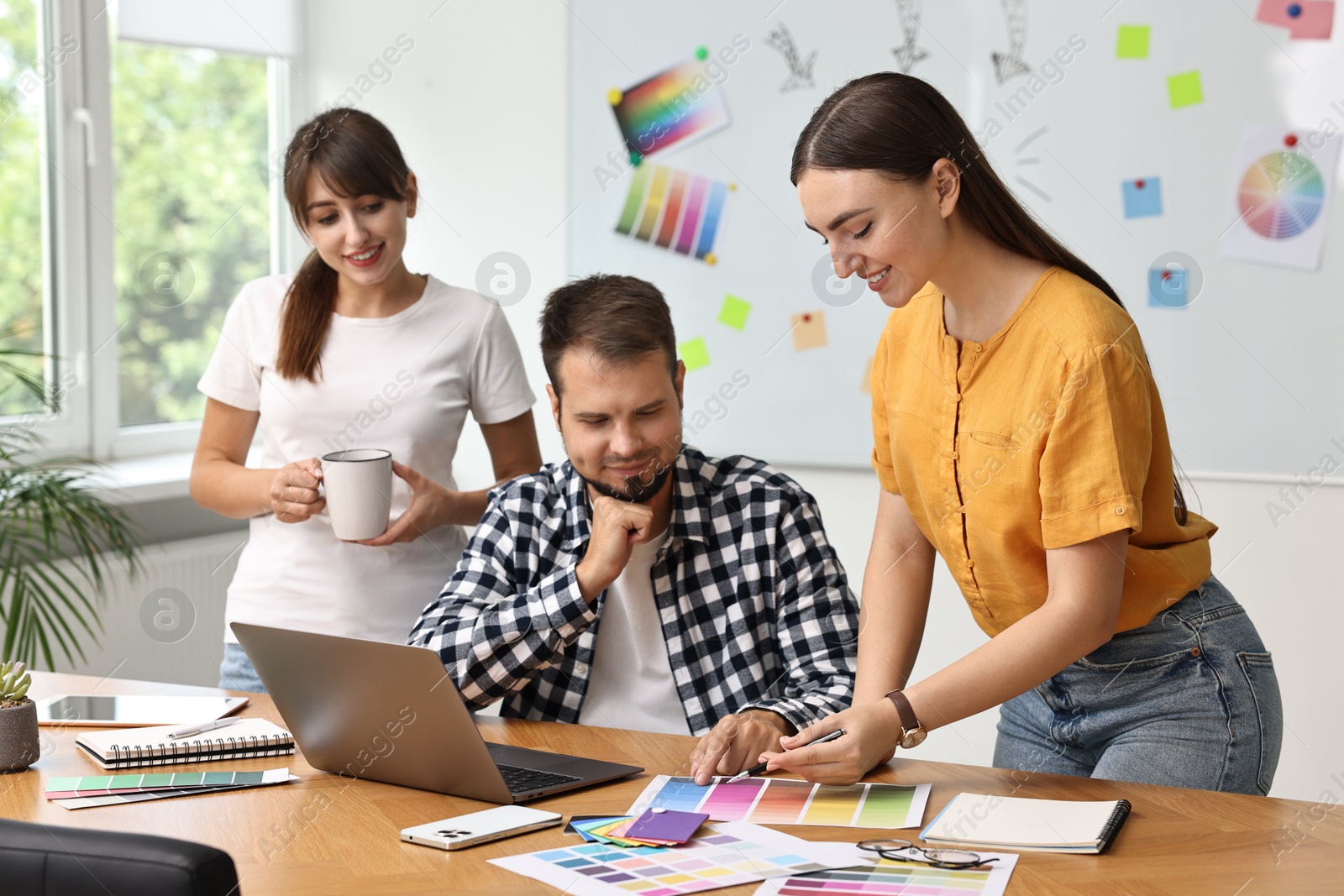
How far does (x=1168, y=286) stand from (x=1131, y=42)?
1.86 ft

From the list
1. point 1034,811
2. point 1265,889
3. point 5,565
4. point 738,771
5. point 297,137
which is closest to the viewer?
point 1265,889

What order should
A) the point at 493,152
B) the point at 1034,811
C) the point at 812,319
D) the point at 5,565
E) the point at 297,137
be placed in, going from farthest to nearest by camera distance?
the point at 493,152, the point at 812,319, the point at 5,565, the point at 297,137, the point at 1034,811

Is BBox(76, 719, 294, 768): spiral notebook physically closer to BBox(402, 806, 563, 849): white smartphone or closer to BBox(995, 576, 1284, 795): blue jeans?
BBox(402, 806, 563, 849): white smartphone

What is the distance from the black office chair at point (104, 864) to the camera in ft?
2.64

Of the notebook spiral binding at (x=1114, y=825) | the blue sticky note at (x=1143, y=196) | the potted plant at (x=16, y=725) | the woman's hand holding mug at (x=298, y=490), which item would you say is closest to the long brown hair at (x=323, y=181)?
the woman's hand holding mug at (x=298, y=490)

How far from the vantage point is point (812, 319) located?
3.29 meters

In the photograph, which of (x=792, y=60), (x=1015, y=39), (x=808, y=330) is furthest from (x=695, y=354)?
(x=1015, y=39)

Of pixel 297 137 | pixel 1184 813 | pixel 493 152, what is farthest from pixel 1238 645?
pixel 493 152

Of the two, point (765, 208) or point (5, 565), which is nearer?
point (5, 565)

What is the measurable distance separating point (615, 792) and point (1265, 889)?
65cm

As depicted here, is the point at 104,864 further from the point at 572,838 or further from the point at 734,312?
the point at 734,312

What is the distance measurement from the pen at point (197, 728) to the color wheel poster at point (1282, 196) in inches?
92.3

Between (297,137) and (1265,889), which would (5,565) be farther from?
(1265,889)

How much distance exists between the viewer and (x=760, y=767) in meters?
1.47
